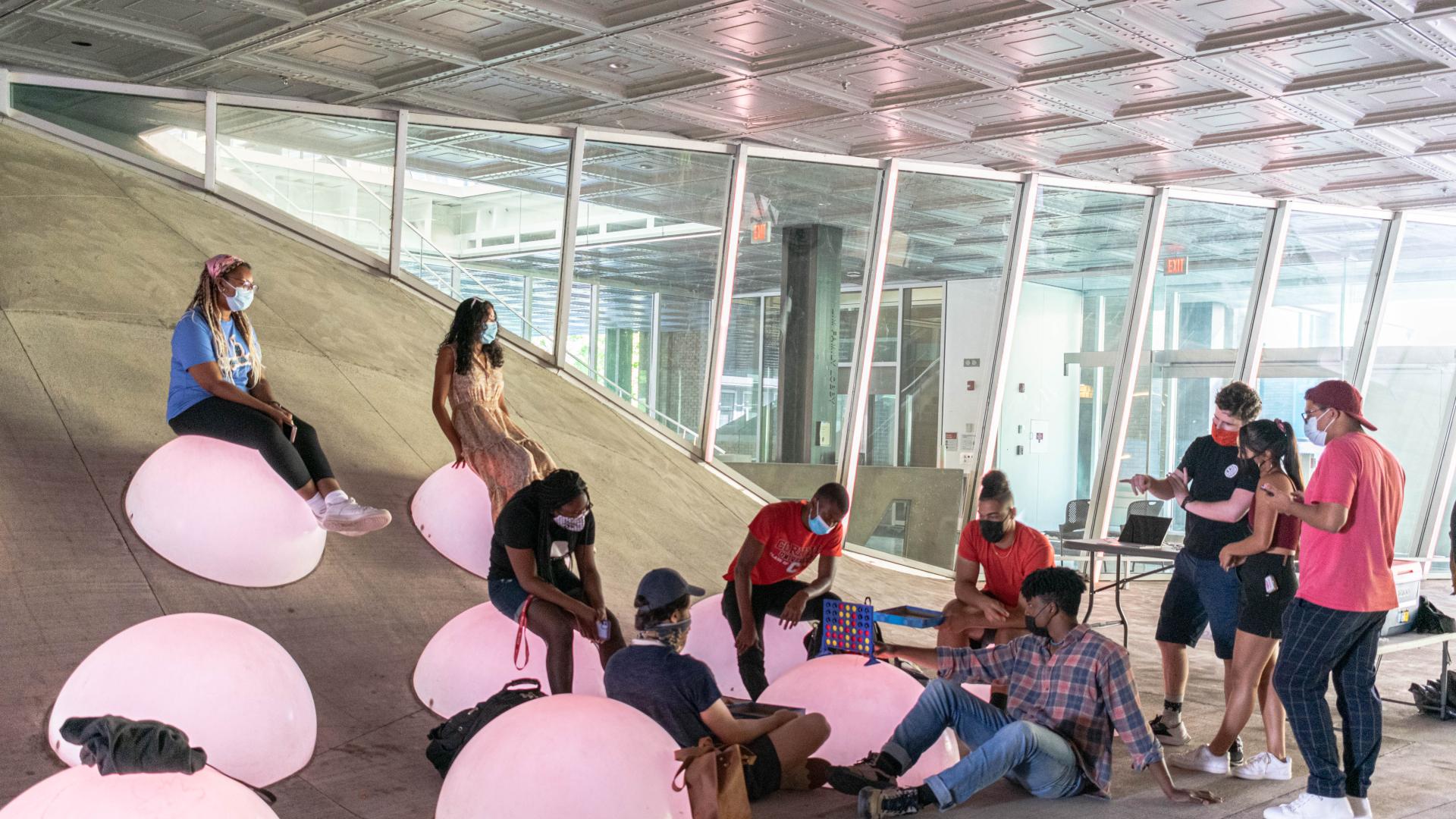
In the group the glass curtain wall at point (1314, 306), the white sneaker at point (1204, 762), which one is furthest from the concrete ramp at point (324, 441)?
the glass curtain wall at point (1314, 306)

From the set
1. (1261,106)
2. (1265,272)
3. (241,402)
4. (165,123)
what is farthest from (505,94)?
(1265,272)

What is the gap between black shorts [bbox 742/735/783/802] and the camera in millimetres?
4312

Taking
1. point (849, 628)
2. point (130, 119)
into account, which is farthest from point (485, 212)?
point (849, 628)

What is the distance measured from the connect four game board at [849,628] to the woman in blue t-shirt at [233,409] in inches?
78.8

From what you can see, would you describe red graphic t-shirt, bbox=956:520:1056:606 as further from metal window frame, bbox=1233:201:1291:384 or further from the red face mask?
metal window frame, bbox=1233:201:1291:384

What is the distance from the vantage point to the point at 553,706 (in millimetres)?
3338

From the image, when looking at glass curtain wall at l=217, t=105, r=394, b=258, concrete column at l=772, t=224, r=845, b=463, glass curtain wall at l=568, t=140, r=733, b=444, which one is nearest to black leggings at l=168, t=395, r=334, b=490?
glass curtain wall at l=217, t=105, r=394, b=258

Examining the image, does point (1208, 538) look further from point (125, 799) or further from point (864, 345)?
point (864, 345)

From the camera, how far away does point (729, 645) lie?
18.2ft

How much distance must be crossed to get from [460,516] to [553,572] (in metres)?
1.38

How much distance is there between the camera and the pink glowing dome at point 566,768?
3.17 metres

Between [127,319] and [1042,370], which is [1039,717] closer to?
[127,319]

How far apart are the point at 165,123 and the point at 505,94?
105 inches

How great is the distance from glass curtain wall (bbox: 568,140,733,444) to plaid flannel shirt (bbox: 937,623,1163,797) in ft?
20.2
